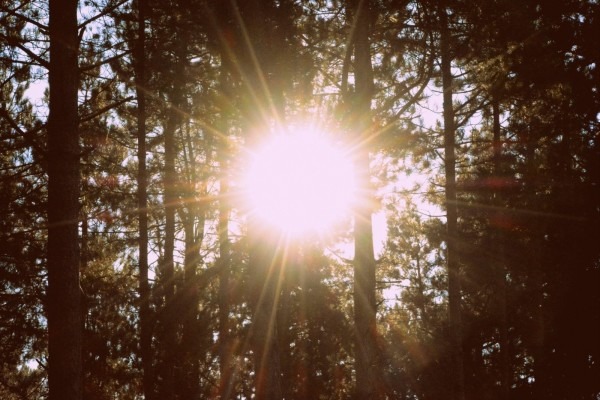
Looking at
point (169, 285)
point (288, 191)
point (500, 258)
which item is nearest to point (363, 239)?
point (288, 191)

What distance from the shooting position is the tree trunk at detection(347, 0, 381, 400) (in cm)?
847

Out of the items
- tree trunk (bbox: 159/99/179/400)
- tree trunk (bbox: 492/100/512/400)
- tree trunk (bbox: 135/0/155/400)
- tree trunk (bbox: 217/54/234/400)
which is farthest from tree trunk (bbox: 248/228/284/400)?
tree trunk (bbox: 492/100/512/400)

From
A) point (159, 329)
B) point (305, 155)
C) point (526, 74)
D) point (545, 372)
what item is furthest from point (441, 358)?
point (159, 329)

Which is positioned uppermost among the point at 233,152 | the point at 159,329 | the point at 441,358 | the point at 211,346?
the point at 233,152

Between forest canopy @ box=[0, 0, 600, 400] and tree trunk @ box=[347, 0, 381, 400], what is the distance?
0.11 feet

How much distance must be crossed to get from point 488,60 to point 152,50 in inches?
282

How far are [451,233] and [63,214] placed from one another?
28.7ft

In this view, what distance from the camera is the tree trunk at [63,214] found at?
6578 millimetres

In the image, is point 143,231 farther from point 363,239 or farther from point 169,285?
point 363,239

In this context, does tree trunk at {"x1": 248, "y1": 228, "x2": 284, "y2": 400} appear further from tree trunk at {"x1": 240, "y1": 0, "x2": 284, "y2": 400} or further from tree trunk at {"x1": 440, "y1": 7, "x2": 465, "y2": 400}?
tree trunk at {"x1": 440, "y1": 7, "x2": 465, "y2": 400}

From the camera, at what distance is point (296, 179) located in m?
9.57

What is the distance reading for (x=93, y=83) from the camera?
12.2 meters

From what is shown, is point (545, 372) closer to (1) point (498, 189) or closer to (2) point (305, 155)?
(1) point (498, 189)

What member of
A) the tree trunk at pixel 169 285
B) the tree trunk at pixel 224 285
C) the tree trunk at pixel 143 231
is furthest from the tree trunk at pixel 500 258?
the tree trunk at pixel 143 231
